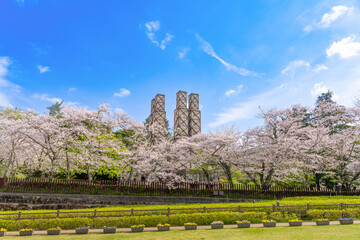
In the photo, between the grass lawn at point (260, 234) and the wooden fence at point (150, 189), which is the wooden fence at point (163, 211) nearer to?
the grass lawn at point (260, 234)

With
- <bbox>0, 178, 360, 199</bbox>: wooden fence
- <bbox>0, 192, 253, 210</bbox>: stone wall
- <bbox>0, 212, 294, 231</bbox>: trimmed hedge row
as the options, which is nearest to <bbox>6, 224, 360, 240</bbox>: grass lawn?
<bbox>0, 212, 294, 231</bbox>: trimmed hedge row

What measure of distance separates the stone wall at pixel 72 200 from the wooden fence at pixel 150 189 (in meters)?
0.60

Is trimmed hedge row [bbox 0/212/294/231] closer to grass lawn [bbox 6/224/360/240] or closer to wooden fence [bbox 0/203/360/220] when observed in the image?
wooden fence [bbox 0/203/360/220]

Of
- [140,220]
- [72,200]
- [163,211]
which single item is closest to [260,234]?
[163,211]

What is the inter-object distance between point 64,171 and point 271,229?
2491cm

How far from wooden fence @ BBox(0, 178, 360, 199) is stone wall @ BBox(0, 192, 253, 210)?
0.60 meters

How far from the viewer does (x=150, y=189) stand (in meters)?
23.2

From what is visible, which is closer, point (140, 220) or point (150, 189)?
point (140, 220)

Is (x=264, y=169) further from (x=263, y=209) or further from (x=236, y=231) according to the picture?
(x=236, y=231)

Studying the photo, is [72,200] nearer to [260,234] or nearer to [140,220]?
[140,220]

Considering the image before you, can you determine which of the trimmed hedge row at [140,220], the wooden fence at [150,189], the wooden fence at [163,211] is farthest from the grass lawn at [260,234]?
the wooden fence at [150,189]

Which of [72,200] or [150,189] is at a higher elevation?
[150,189]

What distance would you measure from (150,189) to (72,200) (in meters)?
7.16

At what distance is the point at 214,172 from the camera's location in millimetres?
28938
